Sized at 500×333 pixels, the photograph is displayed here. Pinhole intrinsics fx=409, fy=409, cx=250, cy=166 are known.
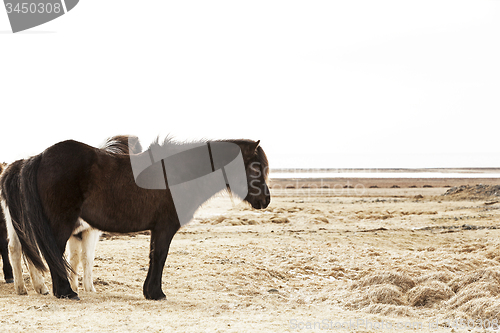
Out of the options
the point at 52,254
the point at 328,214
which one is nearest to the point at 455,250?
the point at 52,254

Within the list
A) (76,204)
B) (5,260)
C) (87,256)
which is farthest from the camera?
(5,260)

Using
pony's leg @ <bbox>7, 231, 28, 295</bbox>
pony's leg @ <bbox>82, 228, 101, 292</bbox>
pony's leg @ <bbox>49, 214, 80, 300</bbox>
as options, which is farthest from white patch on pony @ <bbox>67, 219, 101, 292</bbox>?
pony's leg @ <bbox>49, 214, 80, 300</bbox>

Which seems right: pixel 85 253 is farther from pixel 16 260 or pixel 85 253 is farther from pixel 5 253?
pixel 5 253

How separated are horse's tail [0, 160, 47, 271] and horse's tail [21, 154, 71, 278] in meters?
0.11

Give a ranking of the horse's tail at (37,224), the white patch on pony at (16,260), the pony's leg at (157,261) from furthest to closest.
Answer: the white patch on pony at (16,260) → the pony's leg at (157,261) → the horse's tail at (37,224)

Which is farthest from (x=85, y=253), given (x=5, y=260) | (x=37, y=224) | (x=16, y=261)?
(x=5, y=260)

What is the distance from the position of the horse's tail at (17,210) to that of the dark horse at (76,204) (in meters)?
0.01

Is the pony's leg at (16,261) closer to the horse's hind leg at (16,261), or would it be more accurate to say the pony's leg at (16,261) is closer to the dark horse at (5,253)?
the horse's hind leg at (16,261)

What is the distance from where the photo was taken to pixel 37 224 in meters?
4.81

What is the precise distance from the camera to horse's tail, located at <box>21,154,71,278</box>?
15.8 ft

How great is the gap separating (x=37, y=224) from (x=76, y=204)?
0.48 metres

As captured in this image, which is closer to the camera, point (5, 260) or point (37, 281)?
point (37, 281)

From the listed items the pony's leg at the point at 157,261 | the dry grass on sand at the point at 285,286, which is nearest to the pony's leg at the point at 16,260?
the dry grass on sand at the point at 285,286

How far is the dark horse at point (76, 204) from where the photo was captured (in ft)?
15.9
